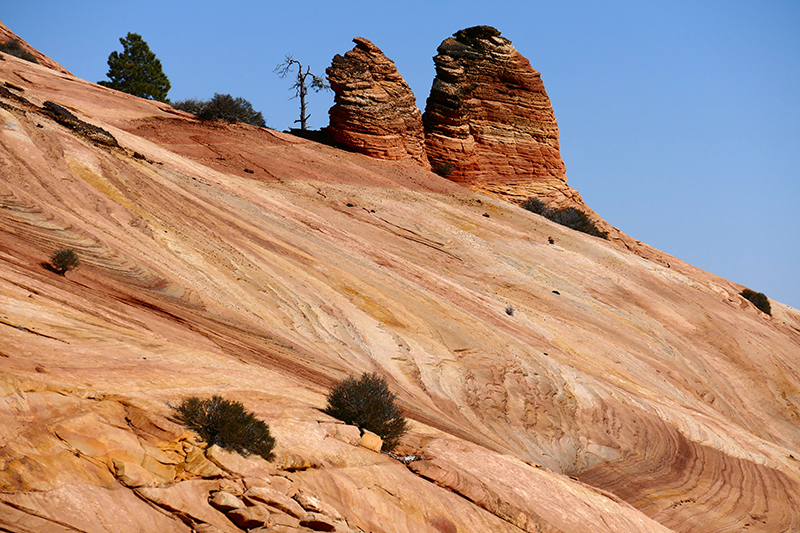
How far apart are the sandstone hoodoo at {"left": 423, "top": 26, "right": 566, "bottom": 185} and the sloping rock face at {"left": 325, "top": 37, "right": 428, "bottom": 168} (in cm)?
332

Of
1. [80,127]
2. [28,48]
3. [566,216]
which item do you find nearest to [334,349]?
[80,127]

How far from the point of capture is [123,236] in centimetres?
1452

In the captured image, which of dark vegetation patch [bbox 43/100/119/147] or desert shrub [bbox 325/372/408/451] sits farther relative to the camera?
dark vegetation patch [bbox 43/100/119/147]

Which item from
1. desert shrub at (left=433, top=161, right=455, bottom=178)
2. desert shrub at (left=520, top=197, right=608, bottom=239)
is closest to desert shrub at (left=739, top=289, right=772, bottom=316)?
desert shrub at (left=520, top=197, right=608, bottom=239)

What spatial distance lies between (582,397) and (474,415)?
3777 millimetres

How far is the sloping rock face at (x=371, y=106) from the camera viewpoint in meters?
34.9

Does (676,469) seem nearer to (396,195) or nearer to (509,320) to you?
(509,320)

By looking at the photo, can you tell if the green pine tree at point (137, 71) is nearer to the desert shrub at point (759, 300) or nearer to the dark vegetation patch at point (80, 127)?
the dark vegetation patch at point (80, 127)

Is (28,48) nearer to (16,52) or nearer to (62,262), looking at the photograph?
(16,52)

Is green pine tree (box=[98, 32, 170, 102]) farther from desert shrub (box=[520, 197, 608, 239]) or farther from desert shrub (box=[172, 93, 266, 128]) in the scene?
desert shrub (box=[520, 197, 608, 239])

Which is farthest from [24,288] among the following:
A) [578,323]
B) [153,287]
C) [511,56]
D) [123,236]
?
[511,56]

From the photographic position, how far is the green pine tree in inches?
2196

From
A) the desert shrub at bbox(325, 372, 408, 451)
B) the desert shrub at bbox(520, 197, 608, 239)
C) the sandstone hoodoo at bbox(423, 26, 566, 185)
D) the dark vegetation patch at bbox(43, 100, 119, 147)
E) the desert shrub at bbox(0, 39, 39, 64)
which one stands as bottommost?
the desert shrub at bbox(325, 372, 408, 451)

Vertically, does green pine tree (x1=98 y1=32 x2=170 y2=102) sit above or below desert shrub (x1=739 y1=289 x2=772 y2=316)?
above
